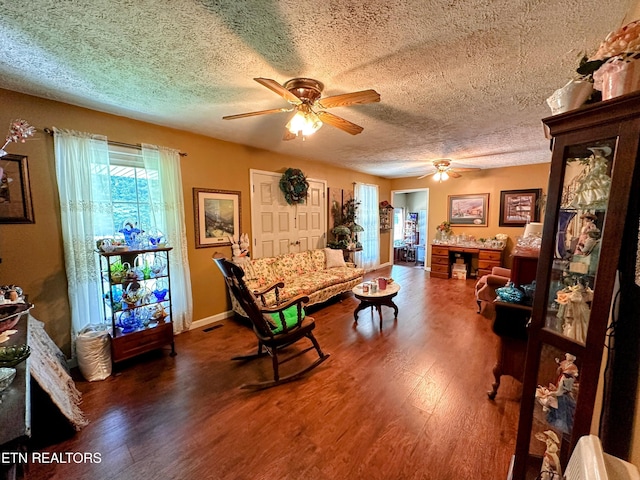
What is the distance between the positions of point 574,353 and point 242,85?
8.42 feet

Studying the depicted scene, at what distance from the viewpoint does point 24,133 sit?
1.70 metres

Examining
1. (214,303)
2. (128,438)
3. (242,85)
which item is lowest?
(128,438)

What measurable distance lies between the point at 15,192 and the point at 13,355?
1685 millimetres

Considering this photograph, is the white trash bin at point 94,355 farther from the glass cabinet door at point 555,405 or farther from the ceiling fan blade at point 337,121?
the glass cabinet door at point 555,405


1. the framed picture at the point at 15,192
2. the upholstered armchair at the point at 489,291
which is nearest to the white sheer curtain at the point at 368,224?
the upholstered armchair at the point at 489,291

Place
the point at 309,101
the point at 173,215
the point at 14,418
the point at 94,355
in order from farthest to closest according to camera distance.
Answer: the point at 173,215, the point at 94,355, the point at 309,101, the point at 14,418

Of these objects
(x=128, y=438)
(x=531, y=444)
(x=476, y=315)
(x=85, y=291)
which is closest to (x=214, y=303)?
(x=85, y=291)

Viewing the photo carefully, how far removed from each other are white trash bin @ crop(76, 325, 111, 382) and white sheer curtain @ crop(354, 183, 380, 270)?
16.0 ft

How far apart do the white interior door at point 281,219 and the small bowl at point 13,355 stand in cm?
278

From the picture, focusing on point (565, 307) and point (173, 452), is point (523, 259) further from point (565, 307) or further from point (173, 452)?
point (173, 452)

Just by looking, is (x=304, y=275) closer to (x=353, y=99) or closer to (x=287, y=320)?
(x=287, y=320)

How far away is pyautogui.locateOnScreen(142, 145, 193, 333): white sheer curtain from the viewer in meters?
2.92

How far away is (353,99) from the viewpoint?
1.77m

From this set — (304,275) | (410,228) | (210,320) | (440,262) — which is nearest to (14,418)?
(210,320)
